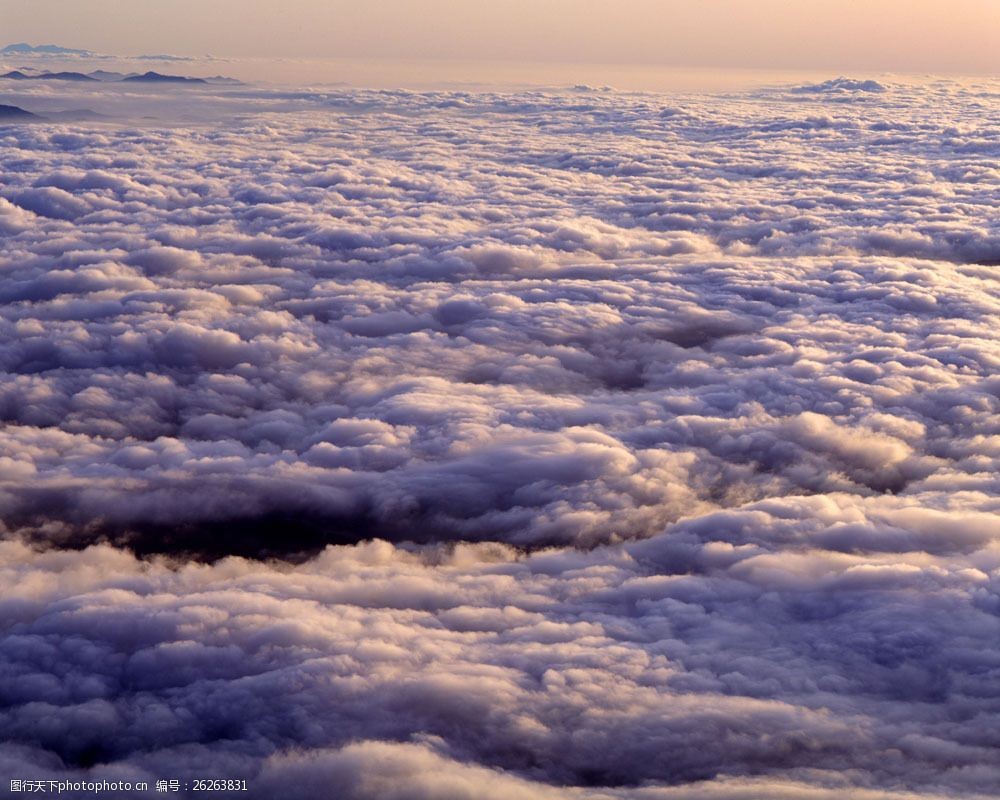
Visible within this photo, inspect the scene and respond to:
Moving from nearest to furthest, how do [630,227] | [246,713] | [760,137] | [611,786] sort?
[611,786]
[246,713]
[630,227]
[760,137]

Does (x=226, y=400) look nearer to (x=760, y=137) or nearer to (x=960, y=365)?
(x=960, y=365)

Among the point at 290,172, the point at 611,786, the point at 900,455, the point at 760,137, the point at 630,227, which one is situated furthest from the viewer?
the point at 760,137

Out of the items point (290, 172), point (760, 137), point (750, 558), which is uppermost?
point (760, 137)

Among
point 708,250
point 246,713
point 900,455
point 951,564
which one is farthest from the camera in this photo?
point 708,250

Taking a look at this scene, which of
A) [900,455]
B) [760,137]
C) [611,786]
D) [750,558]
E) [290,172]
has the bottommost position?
[611,786]

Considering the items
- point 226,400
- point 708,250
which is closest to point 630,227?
point 708,250

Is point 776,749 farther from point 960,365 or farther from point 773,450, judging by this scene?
point 960,365

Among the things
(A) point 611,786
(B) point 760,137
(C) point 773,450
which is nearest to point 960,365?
(C) point 773,450

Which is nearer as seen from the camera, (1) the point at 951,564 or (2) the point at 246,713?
(2) the point at 246,713

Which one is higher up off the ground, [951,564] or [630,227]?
[630,227]
